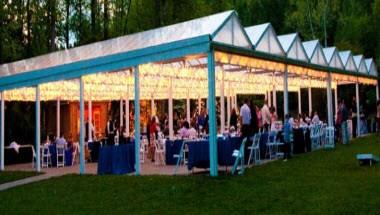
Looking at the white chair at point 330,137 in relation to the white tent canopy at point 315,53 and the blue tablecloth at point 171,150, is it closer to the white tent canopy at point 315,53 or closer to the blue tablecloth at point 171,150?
the white tent canopy at point 315,53

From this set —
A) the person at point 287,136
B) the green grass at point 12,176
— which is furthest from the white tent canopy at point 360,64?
the green grass at point 12,176

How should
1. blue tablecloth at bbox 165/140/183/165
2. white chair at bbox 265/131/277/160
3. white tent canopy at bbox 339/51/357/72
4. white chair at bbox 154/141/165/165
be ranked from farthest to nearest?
1. white tent canopy at bbox 339/51/357/72
2. white chair at bbox 154/141/165/165
3. white chair at bbox 265/131/277/160
4. blue tablecloth at bbox 165/140/183/165

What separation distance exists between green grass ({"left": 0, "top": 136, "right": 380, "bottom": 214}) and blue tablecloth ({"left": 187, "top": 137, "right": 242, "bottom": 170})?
0.88m

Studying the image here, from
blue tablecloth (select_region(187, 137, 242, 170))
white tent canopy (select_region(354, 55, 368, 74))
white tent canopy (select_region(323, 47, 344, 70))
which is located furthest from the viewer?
white tent canopy (select_region(354, 55, 368, 74))

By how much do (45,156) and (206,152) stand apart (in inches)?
289

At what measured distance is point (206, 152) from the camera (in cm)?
1208

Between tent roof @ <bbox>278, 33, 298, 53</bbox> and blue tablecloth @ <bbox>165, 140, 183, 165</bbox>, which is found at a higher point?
tent roof @ <bbox>278, 33, 298, 53</bbox>

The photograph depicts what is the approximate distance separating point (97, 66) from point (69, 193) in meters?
4.25

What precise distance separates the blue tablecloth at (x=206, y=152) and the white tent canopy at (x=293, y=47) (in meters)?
4.30

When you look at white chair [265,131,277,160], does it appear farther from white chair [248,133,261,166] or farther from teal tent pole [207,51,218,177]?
teal tent pole [207,51,218,177]

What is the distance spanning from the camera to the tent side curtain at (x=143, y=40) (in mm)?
12445

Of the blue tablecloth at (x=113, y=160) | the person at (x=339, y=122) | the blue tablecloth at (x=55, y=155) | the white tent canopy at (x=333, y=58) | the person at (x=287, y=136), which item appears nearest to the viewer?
the blue tablecloth at (x=113, y=160)

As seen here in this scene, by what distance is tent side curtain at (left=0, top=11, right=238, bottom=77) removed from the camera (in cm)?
1245

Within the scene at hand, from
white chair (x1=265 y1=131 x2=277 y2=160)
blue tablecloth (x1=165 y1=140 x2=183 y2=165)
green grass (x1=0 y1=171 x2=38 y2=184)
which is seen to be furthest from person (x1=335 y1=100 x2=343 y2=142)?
green grass (x1=0 y1=171 x2=38 y2=184)
